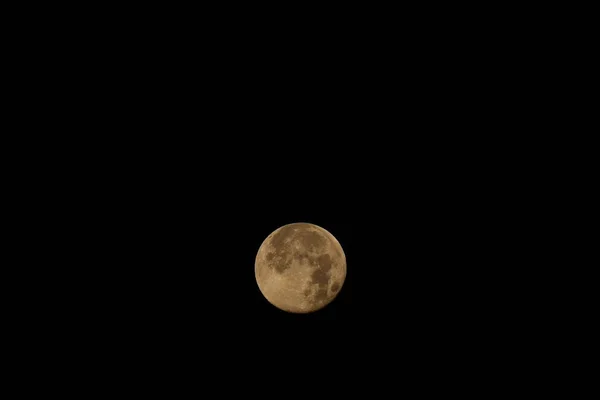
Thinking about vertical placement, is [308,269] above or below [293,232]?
below

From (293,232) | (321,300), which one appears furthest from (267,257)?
(321,300)

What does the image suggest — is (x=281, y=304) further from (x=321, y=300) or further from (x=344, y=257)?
(x=344, y=257)

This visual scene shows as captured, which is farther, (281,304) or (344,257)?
(344,257)

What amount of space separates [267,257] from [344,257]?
40.5 inches

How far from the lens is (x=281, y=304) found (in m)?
4.21

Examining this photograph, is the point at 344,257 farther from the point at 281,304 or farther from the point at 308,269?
the point at 281,304

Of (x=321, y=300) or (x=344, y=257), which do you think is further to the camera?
(x=344, y=257)

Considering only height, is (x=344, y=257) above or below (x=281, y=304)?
above

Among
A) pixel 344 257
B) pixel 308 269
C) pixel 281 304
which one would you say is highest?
pixel 344 257

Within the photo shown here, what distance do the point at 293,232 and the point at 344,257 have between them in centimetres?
78

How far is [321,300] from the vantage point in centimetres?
416

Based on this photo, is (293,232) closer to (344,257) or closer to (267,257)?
(267,257)

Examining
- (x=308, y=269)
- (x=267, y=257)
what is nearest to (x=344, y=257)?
(x=308, y=269)

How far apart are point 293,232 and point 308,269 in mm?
532
